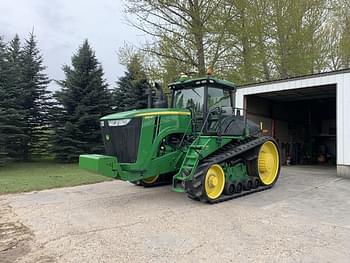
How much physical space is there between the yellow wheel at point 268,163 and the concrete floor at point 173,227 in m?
0.54

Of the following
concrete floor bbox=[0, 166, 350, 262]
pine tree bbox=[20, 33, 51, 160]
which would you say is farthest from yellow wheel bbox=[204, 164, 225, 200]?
pine tree bbox=[20, 33, 51, 160]

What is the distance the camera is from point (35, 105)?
64.8 feet

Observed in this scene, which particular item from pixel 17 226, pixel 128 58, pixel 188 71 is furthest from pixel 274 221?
pixel 128 58

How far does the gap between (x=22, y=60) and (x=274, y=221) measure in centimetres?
1898

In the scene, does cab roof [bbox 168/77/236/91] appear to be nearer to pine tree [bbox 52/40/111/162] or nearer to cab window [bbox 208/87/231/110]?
cab window [bbox 208/87/231/110]

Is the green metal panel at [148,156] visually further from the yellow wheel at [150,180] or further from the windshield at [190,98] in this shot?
the yellow wheel at [150,180]

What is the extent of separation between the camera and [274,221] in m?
5.69

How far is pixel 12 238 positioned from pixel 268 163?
6378mm

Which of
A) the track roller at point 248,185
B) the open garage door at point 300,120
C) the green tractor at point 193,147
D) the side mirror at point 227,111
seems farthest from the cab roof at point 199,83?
the open garage door at point 300,120

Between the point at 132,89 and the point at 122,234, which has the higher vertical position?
the point at 132,89

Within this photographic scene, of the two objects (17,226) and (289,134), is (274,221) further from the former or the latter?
(289,134)

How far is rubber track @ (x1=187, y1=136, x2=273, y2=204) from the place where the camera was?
6.76 meters

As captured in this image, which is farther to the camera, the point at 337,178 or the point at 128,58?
the point at 128,58

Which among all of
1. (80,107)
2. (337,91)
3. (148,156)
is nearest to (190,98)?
(148,156)
